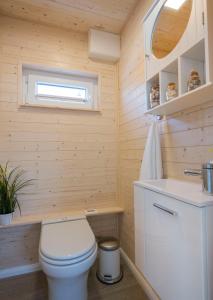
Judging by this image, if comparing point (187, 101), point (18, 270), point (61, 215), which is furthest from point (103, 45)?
point (18, 270)

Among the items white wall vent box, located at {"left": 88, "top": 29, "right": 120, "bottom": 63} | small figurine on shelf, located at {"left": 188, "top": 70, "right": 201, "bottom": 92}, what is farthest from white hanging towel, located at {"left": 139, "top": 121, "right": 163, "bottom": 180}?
white wall vent box, located at {"left": 88, "top": 29, "right": 120, "bottom": 63}

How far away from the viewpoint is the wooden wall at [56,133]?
1776mm

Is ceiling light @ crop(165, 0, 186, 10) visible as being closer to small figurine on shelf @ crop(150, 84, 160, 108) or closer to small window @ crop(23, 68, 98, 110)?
small figurine on shelf @ crop(150, 84, 160, 108)

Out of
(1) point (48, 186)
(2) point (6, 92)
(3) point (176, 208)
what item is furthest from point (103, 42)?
(3) point (176, 208)

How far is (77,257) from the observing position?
114 centimetres

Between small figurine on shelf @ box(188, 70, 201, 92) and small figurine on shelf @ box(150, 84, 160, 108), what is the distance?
0.28 metres

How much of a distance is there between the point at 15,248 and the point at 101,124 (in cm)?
148

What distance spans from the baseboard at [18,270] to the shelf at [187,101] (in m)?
1.76

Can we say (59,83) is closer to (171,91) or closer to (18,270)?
(171,91)

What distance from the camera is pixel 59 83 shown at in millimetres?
1980

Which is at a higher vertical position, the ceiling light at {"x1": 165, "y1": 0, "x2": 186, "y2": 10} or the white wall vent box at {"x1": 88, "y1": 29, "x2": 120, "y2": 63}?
the white wall vent box at {"x1": 88, "y1": 29, "x2": 120, "y2": 63}

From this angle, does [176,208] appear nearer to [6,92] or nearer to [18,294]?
[18,294]

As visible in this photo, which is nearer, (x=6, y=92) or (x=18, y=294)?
(x=18, y=294)

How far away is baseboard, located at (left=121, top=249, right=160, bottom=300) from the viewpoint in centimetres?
137
